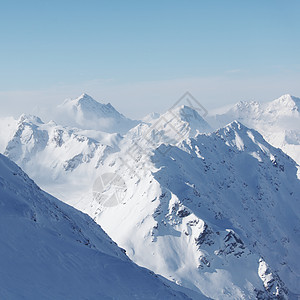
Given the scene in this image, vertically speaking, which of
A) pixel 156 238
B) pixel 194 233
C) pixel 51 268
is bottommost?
pixel 51 268

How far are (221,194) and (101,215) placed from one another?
58.1 metres

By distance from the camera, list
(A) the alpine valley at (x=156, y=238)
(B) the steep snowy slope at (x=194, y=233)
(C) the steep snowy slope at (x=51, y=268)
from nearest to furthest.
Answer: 1. (C) the steep snowy slope at (x=51, y=268)
2. (A) the alpine valley at (x=156, y=238)
3. (B) the steep snowy slope at (x=194, y=233)

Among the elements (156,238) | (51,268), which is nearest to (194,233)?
(156,238)

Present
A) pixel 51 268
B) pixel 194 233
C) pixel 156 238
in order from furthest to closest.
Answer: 1. pixel 156 238
2. pixel 194 233
3. pixel 51 268

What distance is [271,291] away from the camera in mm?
129875

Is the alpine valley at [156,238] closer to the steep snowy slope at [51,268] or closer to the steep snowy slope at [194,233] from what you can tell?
the steep snowy slope at [51,268]

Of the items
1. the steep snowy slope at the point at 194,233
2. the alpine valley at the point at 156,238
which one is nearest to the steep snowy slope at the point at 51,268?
the alpine valley at the point at 156,238

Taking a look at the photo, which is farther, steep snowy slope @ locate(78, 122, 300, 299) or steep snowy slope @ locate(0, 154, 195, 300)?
steep snowy slope @ locate(78, 122, 300, 299)

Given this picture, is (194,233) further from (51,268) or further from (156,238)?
(51,268)

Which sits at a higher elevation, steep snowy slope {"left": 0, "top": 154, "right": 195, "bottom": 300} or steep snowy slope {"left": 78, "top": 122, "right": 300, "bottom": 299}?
steep snowy slope {"left": 78, "top": 122, "right": 300, "bottom": 299}

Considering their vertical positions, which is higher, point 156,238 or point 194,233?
point 194,233

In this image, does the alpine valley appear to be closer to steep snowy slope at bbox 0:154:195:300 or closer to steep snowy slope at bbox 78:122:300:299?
steep snowy slope at bbox 0:154:195:300

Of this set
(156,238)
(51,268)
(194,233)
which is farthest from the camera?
(156,238)

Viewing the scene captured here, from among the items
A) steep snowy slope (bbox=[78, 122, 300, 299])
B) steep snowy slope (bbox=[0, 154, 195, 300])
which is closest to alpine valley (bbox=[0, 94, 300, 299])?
steep snowy slope (bbox=[0, 154, 195, 300])
